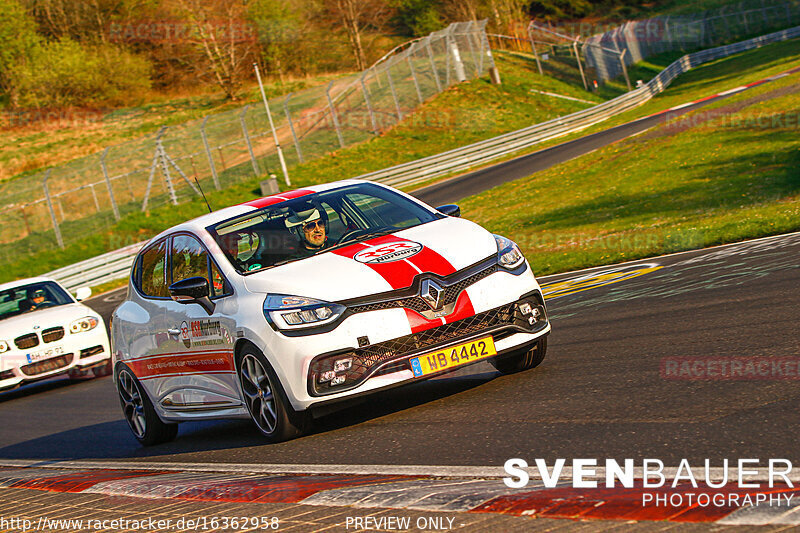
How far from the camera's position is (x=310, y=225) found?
757cm

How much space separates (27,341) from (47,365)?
451 millimetres

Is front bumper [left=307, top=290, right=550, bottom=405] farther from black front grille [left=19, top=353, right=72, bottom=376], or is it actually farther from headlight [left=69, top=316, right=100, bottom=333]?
headlight [left=69, top=316, right=100, bottom=333]

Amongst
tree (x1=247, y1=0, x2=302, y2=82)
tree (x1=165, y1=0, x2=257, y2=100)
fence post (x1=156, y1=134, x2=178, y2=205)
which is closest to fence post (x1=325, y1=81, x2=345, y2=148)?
fence post (x1=156, y1=134, x2=178, y2=205)

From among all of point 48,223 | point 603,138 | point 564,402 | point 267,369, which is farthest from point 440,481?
point 48,223

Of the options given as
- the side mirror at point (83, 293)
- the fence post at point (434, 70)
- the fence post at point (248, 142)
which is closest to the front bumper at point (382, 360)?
the side mirror at point (83, 293)

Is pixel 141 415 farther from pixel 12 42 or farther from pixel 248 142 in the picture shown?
pixel 12 42

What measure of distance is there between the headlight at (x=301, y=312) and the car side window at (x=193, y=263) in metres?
0.86

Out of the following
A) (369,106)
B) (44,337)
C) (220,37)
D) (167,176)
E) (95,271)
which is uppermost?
(220,37)

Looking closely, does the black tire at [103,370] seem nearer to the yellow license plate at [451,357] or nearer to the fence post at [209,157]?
the yellow license plate at [451,357]

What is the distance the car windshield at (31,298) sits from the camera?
14945 mm

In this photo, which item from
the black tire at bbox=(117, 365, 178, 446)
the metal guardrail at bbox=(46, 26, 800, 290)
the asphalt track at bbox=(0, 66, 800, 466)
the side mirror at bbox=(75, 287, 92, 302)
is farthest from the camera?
the metal guardrail at bbox=(46, 26, 800, 290)

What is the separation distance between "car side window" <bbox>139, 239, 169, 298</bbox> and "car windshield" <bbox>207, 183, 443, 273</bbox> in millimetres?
796

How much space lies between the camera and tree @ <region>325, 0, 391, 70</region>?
8688cm

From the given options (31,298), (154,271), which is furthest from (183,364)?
(31,298)
